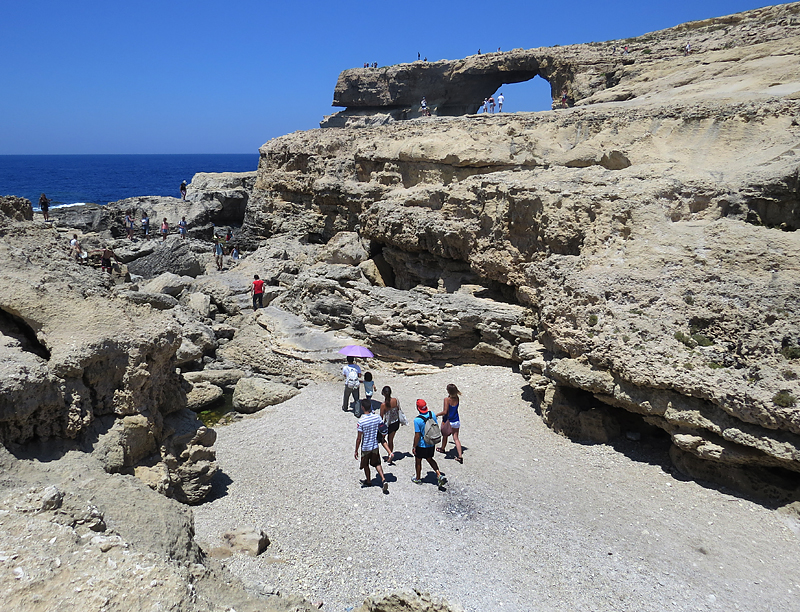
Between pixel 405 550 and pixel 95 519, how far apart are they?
3.93 metres

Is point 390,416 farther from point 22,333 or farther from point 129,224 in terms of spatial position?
point 129,224

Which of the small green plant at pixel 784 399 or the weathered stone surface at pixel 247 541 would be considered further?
the small green plant at pixel 784 399

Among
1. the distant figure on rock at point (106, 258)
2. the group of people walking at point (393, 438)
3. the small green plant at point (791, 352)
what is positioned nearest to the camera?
the small green plant at point (791, 352)

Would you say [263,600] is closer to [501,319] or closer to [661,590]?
[661,590]

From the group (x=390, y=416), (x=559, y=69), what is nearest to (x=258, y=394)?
(x=390, y=416)

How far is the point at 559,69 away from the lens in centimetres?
2991

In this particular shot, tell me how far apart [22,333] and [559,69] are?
29.1m

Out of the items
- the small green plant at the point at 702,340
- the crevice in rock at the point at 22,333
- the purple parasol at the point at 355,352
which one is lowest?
the purple parasol at the point at 355,352

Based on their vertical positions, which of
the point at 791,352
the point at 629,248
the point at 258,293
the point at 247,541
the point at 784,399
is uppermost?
the point at 629,248

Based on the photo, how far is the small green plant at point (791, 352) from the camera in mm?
8008

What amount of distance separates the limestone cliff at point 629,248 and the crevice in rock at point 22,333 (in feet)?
26.1

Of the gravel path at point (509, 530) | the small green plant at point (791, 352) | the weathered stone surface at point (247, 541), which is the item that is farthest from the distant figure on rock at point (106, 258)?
the small green plant at point (791, 352)

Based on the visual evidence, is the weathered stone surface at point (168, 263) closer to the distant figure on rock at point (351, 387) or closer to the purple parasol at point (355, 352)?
the purple parasol at point (355, 352)

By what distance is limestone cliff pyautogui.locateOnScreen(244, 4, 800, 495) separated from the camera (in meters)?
8.49
